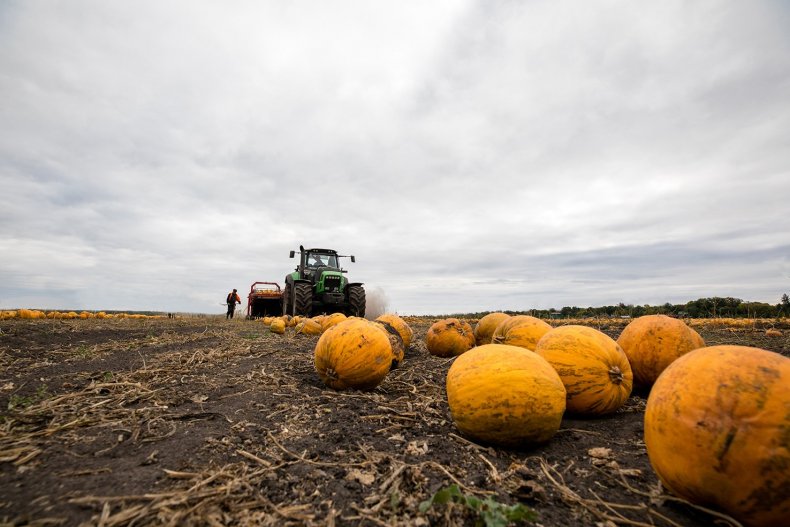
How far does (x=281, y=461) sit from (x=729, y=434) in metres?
2.50

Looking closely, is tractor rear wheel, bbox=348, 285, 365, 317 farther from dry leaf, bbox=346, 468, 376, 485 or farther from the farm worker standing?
dry leaf, bbox=346, 468, 376, 485

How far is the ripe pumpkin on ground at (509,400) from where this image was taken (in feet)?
8.84

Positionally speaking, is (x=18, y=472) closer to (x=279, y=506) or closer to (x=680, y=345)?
(x=279, y=506)

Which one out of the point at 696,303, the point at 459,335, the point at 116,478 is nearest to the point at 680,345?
the point at 459,335

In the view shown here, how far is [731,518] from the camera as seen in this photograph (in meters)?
1.83

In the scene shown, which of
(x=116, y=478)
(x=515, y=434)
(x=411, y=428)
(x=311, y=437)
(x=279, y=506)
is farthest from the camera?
(x=411, y=428)

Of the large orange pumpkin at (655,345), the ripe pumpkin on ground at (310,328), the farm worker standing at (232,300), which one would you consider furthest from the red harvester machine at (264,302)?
the large orange pumpkin at (655,345)

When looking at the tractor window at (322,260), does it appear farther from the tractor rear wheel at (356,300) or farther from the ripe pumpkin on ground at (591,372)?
the ripe pumpkin on ground at (591,372)

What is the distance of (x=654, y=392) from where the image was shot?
2225mm

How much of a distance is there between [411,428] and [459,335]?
3.39 metres

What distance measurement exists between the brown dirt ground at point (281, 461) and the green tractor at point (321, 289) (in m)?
12.1

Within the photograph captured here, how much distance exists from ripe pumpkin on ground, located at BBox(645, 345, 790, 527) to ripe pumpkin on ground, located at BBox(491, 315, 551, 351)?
2.33m

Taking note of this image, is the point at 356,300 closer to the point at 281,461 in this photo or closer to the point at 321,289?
the point at 321,289

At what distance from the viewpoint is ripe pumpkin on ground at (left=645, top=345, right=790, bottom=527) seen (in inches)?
67.4
